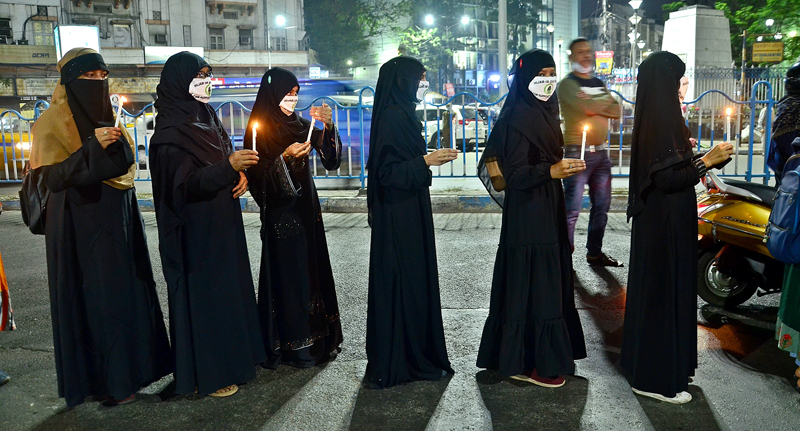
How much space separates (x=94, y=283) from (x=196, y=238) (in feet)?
1.79

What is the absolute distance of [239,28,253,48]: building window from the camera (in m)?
47.5

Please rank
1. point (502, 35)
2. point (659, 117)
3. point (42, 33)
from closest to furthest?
point (659, 117)
point (502, 35)
point (42, 33)

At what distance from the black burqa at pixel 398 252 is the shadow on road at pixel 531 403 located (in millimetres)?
346

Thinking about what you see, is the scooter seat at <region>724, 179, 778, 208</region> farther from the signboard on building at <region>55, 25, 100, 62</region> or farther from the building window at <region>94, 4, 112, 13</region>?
the building window at <region>94, 4, 112, 13</region>

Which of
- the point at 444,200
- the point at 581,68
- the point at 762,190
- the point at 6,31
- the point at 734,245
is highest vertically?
the point at 6,31

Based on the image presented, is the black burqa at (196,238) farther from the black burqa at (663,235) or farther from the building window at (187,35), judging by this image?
the building window at (187,35)

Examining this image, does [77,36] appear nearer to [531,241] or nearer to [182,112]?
[182,112]

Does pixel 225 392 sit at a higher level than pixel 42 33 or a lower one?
lower

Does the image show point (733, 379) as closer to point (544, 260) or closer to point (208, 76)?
point (544, 260)

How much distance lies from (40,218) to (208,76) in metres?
1.14

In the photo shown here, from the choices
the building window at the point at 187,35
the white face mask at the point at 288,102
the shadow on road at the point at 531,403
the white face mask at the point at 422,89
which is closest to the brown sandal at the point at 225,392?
the shadow on road at the point at 531,403

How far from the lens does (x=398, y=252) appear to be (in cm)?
367

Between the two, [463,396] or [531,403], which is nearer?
[531,403]

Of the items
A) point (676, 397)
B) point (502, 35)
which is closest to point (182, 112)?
point (676, 397)
